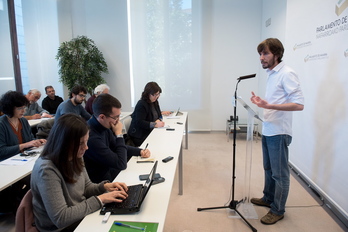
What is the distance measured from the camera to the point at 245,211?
244 centimetres

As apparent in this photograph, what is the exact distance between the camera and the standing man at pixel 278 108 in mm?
1982

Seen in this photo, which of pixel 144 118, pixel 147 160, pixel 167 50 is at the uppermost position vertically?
pixel 167 50

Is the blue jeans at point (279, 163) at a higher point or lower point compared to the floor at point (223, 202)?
higher

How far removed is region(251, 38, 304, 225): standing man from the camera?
6.50 feet

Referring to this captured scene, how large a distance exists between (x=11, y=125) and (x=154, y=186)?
1832 mm

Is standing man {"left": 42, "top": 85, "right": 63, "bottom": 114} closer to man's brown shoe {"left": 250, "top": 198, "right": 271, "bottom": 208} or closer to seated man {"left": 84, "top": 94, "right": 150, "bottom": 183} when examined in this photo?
seated man {"left": 84, "top": 94, "right": 150, "bottom": 183}

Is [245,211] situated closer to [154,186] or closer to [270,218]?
[270,218]

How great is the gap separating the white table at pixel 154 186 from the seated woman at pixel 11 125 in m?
1.23

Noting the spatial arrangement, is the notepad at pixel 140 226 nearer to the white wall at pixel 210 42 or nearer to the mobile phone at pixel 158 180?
the mobile phone at pixel 158 180

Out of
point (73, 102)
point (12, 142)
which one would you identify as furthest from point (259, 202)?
point (73, 102)

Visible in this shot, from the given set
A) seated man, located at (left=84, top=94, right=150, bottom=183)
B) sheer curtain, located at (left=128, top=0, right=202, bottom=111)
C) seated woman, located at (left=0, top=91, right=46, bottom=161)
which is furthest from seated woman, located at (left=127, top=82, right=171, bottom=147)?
sheer curtain, located at (left=128, top=0, right=202, bottom=111)

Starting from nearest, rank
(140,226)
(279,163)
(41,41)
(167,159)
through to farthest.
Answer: (140,226), (167,159), (279,163), (41,41)

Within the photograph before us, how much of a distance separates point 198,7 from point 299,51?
2.96 m

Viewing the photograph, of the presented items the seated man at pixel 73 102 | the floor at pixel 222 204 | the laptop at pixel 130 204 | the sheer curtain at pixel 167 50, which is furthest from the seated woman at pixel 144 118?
the sheer curtain at pixel 167 50
